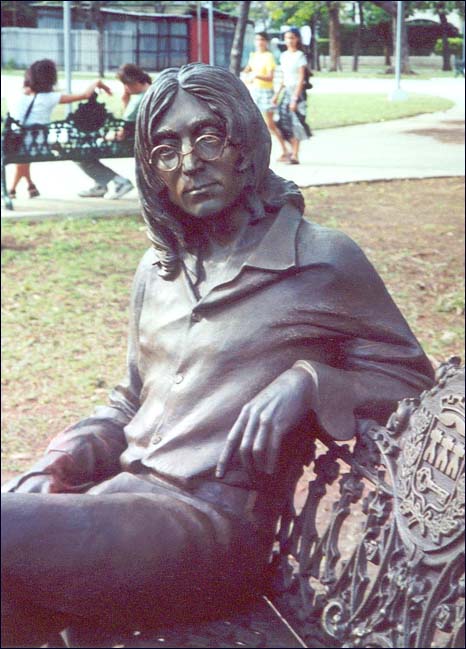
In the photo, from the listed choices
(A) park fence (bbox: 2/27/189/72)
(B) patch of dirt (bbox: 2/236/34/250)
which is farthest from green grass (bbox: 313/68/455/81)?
(B) patch of dirt (bbox: 2/236/34/250)

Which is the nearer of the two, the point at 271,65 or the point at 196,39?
the point at 271,65

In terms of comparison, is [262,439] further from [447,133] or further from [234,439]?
[447,133]

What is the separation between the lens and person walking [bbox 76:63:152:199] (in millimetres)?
10469

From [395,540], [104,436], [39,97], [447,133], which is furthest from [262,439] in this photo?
[447,133]

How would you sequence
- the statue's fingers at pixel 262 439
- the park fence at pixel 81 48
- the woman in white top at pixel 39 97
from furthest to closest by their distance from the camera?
the park fence at pixel 81 48
the woman in white top at pixel 39 97
the statue's fingers at pixel 262 439

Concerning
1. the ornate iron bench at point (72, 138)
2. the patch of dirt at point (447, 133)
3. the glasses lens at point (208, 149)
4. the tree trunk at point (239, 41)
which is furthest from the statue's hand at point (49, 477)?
the patch of dirt at point (447, 133)

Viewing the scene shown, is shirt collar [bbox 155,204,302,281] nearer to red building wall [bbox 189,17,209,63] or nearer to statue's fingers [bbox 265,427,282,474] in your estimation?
statue's fingers [bbox 265,427,282,474]

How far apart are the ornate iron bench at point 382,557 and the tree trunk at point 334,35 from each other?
11131mm

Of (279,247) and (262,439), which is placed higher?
(279,247)

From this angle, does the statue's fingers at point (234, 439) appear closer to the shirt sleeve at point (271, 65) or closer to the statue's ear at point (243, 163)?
the statue's ear at point (243, 163)

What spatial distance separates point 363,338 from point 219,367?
1.14 ft

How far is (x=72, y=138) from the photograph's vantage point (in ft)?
35.9

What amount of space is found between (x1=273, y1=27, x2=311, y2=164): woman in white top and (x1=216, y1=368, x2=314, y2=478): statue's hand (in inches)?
348

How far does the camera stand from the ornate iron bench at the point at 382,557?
251 cm
